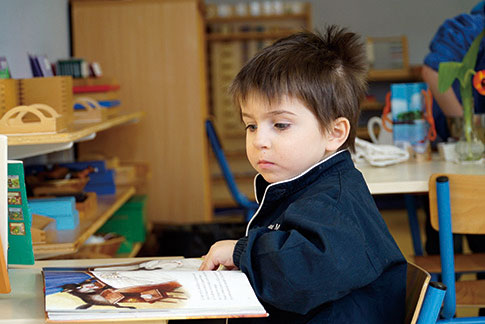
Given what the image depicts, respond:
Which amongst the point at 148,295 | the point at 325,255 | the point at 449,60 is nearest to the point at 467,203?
the point at 325,255

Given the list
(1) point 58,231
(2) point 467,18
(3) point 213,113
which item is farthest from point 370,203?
(3) point 213,113

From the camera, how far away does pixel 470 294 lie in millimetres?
1784

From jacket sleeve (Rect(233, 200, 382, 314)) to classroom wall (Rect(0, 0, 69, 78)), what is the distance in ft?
5.65

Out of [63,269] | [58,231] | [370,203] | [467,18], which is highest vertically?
[467,18]

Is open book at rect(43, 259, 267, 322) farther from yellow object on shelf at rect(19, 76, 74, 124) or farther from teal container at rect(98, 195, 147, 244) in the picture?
teal container at rect(98, 195, 147, 244)

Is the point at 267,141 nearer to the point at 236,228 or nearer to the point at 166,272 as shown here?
the point at 166,272

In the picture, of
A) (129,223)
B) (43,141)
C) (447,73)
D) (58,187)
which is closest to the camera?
(43,141)

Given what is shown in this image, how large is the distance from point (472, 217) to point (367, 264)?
0.53 metres

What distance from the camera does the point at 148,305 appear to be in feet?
3.07

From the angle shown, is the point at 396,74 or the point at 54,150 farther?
the point at 396,74

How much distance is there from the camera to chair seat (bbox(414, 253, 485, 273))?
195 centimetres

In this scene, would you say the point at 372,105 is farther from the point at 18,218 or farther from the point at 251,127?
the point at 18,218

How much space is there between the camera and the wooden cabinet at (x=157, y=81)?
12.1ft

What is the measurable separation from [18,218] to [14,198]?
37 mm
